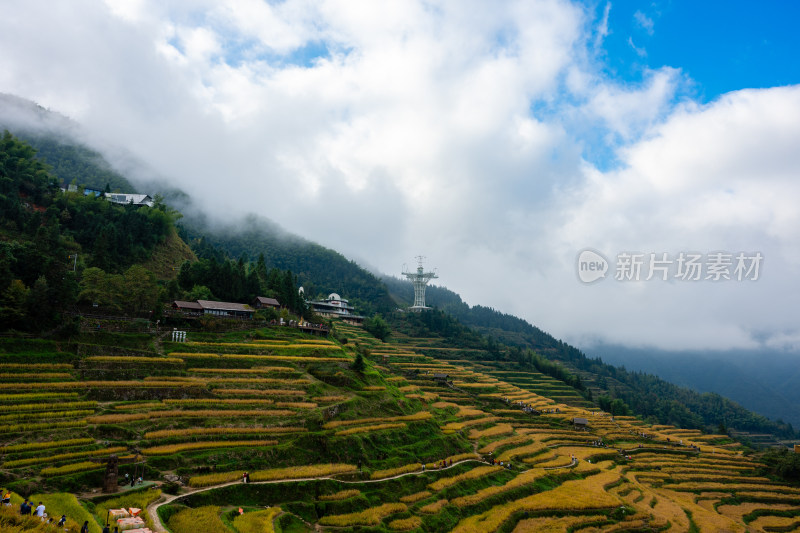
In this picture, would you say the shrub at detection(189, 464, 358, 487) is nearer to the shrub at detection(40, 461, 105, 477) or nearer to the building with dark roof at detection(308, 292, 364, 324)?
the shrub at detection(40, 461, 105, 477)

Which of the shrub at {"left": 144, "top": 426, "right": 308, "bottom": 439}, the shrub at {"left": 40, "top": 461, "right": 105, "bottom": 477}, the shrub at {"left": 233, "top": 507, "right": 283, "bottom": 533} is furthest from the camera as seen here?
the shrub at {"left": 144, "top": 426, "right": 308, "bottom": 439}

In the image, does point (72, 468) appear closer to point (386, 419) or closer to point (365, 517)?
point (365, 517)

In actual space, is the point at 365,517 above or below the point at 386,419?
below

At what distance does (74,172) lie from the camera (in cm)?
14288

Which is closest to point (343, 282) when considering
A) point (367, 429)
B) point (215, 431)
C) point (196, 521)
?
point (367, 429)

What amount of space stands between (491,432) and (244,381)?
103ft

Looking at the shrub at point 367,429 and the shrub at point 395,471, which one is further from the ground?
the shrub at point 367,429

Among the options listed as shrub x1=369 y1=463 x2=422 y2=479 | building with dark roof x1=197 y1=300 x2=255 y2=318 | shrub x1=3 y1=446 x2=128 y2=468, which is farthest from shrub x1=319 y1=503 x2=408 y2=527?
building with dark roof x1=197 y1=300 x2=255 y2=318

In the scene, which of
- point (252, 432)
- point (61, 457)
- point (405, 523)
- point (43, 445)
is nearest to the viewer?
point (61, 457)

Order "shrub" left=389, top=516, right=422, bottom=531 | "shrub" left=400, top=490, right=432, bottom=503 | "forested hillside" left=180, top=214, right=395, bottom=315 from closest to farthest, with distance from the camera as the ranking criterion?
"shrub" left=389, top=516, right=422, bottom=531
"shrub" left=400, top=490, right=432, bottom=503
"forested hillside" left=180, top=214, right=395, bottom=315

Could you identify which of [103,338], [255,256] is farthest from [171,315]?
[255,256]

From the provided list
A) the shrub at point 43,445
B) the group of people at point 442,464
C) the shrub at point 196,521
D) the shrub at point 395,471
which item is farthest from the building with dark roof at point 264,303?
the shrub at point 196,521

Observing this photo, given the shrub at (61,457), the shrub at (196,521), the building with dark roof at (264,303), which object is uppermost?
the building with dark roof at (264,303)

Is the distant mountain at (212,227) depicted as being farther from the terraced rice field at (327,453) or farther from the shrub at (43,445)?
the shrub at (43,445)
